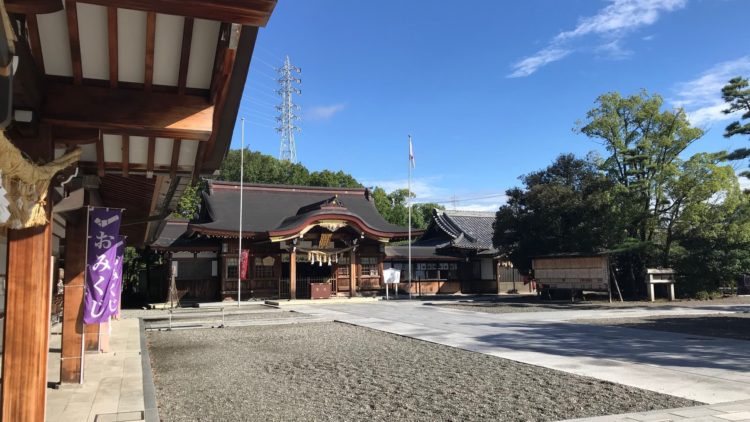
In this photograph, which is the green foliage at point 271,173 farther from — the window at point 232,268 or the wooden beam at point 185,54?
the wooden beam at point 185,54

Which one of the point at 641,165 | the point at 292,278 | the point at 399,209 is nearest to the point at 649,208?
the point at 641,165

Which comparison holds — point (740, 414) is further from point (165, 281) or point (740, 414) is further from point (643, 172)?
point (165, 281)

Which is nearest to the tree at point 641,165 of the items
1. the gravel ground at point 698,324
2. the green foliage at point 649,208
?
the green foliage at point 649,208

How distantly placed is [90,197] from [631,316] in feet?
51.5

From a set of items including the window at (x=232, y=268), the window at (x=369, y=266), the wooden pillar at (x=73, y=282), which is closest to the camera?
the wooden pillar at (x=73, y=282)

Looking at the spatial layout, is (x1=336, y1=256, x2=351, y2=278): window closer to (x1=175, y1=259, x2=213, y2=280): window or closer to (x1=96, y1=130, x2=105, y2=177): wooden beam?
(x1=175, y1=259, x2=213, y2=280): window

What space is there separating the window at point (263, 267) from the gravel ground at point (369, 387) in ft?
51.6

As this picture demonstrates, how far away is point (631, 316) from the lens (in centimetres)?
1622

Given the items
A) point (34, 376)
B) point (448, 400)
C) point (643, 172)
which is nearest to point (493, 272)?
point (643, 172)

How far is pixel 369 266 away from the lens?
95.1 feet

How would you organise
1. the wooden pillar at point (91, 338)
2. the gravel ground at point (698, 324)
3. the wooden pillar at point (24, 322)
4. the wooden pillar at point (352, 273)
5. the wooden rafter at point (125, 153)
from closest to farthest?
the wooden pillar at point (24, 322)
the wooden rafter at point (125, 153)
the wooden pillar at point (91, 338)
the gravel ground at point (698, 324)
the wooden pillar at point (352, 273)

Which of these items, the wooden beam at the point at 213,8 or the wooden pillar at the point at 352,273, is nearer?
the wooden beam at the point at 213,8

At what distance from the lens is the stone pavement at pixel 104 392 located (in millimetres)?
5531

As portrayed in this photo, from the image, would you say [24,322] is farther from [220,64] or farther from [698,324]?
[698,324]
